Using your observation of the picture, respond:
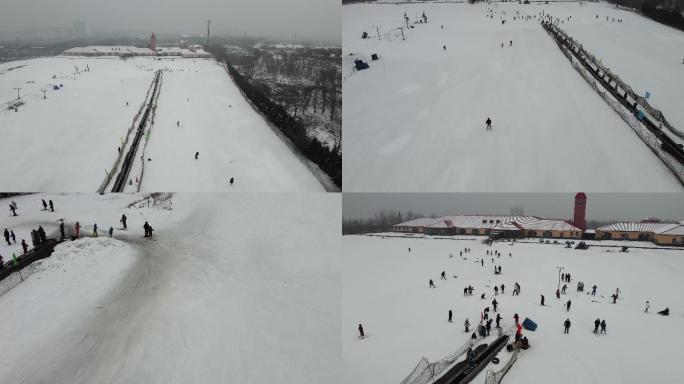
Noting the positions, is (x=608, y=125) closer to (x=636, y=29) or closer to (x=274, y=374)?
(x=274, y=374)

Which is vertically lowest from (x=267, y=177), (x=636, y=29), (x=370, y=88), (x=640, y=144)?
(x=267, y=177)

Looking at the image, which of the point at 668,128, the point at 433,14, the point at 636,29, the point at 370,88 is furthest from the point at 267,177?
the point at 636,29

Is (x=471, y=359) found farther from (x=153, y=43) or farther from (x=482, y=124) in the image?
(x=153, y=43)

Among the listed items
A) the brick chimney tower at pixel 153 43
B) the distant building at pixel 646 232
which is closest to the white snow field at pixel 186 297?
the distant building at pixel 646 232

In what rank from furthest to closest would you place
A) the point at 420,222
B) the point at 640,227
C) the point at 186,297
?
1. the point at 420,222
2. the point at 640,227
3. the point at 186,297

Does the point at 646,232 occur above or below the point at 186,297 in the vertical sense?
below

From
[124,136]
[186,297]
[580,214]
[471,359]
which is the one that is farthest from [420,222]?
[186,297]

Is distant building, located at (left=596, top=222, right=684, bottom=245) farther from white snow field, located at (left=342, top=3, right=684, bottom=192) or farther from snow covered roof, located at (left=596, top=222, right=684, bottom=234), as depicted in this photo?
white snow field, located at (left=342, top=3, right=684, bottom=192)

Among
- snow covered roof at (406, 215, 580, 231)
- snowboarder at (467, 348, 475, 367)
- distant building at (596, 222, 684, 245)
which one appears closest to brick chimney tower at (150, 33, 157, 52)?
snow covered roof at (406, 215, 580, 231)
